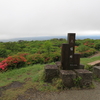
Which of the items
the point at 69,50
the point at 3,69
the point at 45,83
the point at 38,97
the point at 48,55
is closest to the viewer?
the point at 38,97

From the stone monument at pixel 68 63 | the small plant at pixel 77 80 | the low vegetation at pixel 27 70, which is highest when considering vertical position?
the stone monument at pixel 68 63

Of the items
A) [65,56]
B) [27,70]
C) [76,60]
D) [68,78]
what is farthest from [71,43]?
[27,70]

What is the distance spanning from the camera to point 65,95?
317cm

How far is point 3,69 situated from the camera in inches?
251

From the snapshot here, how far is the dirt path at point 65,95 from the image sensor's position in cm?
302

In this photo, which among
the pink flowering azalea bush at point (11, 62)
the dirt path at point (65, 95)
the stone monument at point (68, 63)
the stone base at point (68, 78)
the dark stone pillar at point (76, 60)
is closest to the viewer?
the dirt path at point (65, 95)

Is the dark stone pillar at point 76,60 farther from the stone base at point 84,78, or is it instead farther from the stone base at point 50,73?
the stone base at point 50,73

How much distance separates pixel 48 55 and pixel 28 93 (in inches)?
243

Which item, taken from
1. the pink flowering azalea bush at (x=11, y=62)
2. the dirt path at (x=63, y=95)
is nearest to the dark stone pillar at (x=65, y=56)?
the dirt path at (x=63, y=95)

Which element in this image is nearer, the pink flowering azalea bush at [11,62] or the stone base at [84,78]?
the stone base at [84,78]


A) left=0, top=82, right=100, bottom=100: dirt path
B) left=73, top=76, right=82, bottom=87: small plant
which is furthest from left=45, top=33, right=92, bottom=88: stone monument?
left=0, top=82, right=100, bottom=100: dirt path

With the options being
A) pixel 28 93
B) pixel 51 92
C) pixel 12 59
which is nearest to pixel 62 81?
pixel 51 92

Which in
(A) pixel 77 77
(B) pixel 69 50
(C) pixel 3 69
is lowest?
(C) pixel 3 69

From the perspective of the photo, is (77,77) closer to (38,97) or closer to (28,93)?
(38,97)
